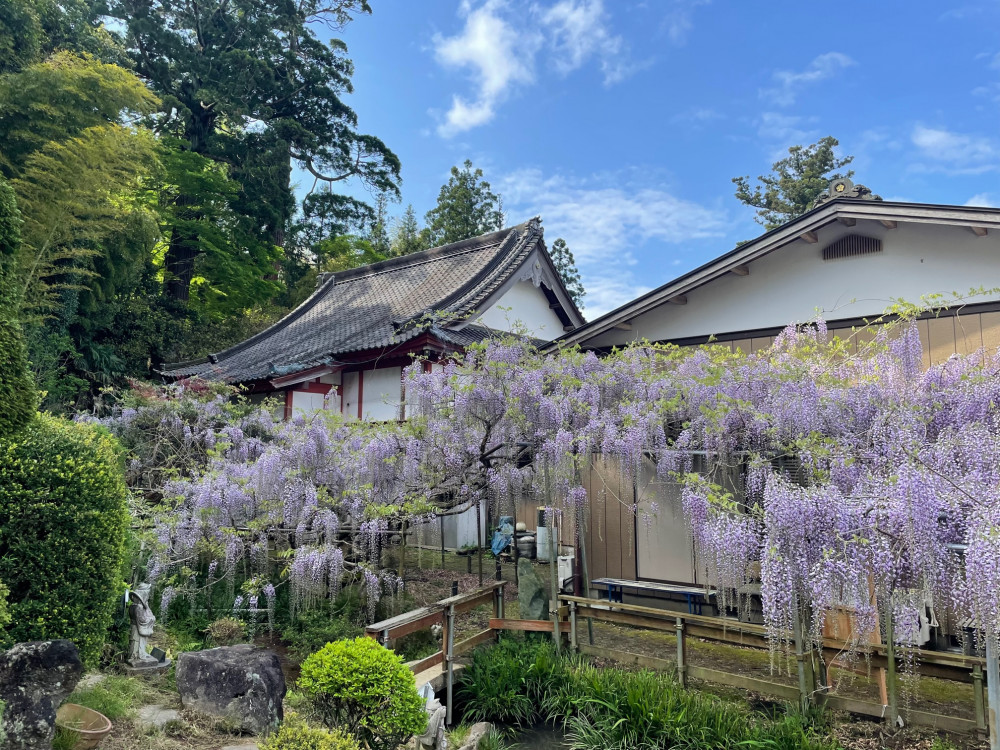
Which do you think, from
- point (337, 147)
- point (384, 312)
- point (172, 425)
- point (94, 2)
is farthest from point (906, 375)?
point (94, 2)

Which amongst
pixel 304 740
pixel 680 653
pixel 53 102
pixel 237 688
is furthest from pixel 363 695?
pixel 53 102

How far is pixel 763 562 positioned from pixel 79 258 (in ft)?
48.5

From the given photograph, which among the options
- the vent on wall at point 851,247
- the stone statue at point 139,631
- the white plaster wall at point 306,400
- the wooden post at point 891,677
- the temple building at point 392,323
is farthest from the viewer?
the white plaster wall at point 306,400

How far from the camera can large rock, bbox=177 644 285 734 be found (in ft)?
14.1

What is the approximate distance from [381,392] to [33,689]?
8.70 m

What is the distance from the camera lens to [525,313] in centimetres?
1430

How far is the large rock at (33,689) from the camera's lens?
315 cm

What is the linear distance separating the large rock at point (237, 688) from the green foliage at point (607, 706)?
1933 millimetres

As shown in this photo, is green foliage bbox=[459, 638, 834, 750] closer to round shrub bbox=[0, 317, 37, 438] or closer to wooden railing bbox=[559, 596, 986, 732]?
wooden railing bbox=[559, 596, 986, 732]

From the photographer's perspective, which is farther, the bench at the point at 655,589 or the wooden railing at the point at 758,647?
the bench at the point at 655,589

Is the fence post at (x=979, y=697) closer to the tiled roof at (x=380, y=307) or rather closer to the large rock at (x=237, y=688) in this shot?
the large rock at (x=237, y=688)

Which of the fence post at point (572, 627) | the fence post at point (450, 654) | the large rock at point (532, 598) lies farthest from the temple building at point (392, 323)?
the fence post at point (572, 627)

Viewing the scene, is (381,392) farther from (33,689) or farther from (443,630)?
(33,689)

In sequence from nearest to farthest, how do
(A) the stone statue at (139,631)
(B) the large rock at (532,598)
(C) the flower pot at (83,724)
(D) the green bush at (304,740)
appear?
(D) the green bush at (304,740), (C) the flower pot at (83,724), (A) the stone statue at (139,631), (B) the large rock at (532,598)
